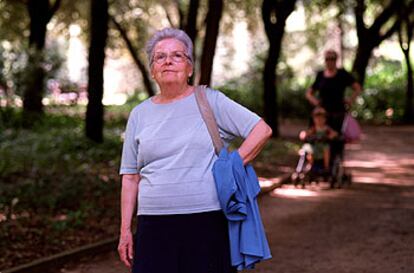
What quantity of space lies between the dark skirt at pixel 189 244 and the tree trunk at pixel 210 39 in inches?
328

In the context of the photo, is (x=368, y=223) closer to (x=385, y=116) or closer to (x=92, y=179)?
(x=92, y=179)

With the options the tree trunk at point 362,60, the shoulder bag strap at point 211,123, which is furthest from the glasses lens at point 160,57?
the tree trunk at point 362,60

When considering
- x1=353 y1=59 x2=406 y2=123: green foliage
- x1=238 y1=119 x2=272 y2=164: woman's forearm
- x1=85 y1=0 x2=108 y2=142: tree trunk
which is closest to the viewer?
x1=238 y1=119 x2=272 y2=164: woman's forearm

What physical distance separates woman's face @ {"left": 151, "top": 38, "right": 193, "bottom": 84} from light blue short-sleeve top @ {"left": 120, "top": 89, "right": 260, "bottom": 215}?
114 millimetres

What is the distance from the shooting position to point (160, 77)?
397 cm

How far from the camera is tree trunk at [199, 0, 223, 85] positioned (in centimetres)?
1213

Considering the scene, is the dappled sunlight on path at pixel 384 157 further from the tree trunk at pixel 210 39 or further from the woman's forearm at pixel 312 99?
the tree trunk at pixel 210 39

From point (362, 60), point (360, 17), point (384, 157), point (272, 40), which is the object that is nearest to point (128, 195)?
point (384, 157)

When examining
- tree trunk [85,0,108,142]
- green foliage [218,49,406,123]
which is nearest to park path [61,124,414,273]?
tree trunk [85,0,108,142]

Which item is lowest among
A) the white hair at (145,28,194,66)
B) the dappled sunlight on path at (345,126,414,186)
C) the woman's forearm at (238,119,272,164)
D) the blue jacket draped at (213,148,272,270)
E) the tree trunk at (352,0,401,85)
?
the dappled sunlight on path at (345,126,414,186)

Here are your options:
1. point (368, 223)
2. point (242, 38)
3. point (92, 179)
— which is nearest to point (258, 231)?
point (368, 223)

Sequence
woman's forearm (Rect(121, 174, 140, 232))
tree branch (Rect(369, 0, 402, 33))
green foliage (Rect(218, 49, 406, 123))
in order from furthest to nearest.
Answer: green foliage (Rect(218, 49, 406, 123)) < tree branch (Rect(369, 0, 402, 33)) < woman's forearm (Rect(121, 174, 140, 232))

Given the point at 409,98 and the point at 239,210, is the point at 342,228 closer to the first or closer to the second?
the point at 239,210

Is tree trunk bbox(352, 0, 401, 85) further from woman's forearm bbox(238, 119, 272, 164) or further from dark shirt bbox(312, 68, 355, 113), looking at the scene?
woman's forearm bbox(238, 119, 272, 164)
